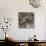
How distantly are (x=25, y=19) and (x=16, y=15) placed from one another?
1.31ft

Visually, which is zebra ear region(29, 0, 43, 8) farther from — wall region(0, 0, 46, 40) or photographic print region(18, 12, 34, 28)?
photographic print region(18, 12, 34, 28)

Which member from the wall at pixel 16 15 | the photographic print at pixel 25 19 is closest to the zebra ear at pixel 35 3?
the wall at pixel 16 15

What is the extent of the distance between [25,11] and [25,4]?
0.94 feet

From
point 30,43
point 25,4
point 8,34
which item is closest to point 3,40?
point 8,34

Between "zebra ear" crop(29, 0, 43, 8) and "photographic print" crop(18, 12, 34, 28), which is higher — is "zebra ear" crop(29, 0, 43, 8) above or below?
above

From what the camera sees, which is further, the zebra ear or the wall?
the zebra ear

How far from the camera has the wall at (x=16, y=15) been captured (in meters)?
5.35

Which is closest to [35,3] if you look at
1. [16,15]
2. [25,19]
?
[25,19]

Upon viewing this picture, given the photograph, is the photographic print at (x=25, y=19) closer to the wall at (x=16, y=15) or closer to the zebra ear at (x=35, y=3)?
the wall at (x=16, y=15)

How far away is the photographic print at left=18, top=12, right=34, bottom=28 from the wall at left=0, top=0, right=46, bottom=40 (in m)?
0.12

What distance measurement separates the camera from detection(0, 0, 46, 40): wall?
5.35 metres

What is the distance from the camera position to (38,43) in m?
4.42

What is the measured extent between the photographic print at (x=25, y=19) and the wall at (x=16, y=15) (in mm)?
122

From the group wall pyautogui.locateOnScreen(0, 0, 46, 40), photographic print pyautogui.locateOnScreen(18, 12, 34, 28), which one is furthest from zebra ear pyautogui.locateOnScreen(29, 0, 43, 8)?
photographic print pyautogui.locateOnScreen(18, 12, 34, 28)
